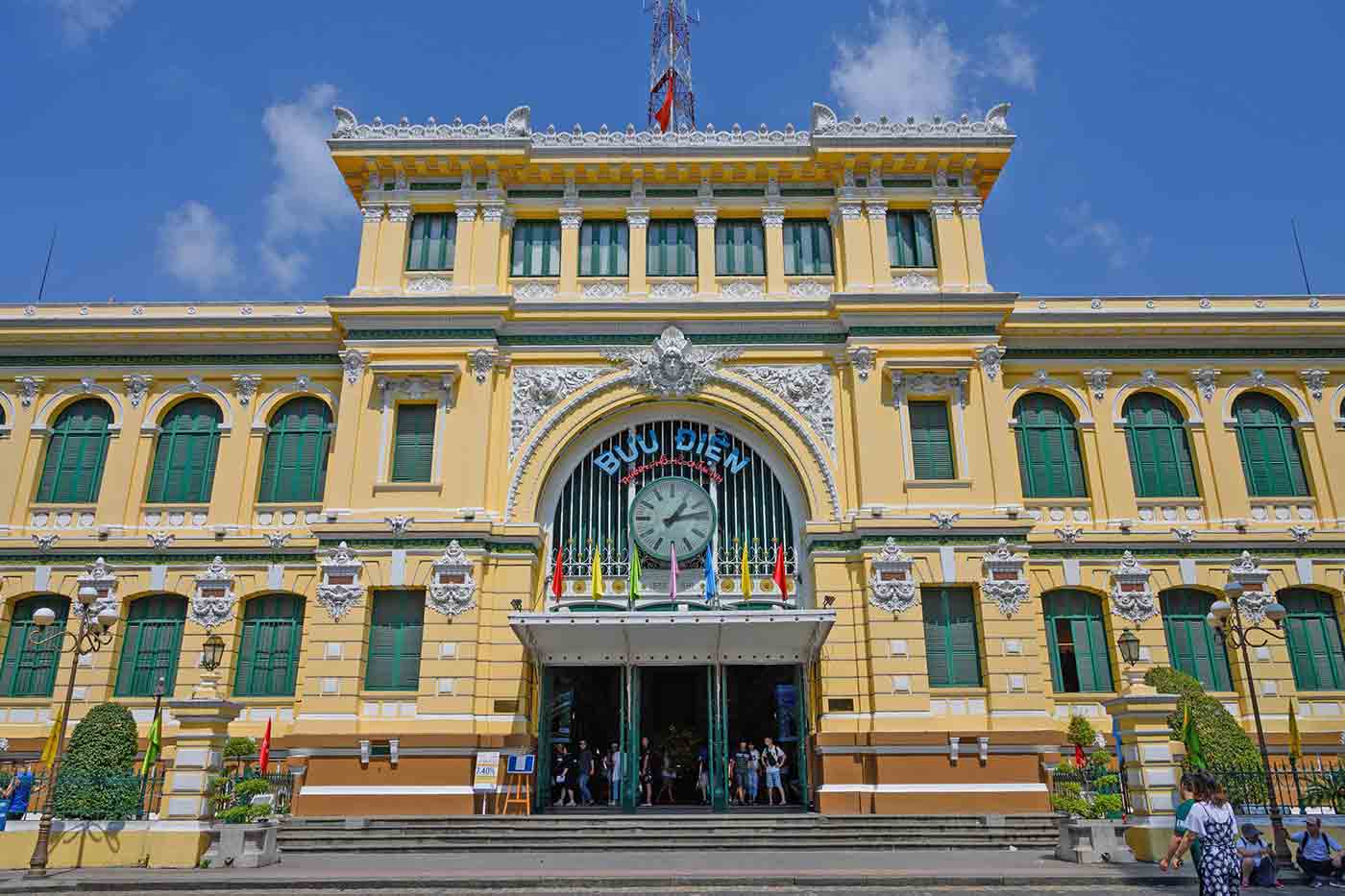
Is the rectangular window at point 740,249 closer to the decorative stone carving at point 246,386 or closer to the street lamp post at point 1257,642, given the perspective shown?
the decorative stone carving at point 246,386

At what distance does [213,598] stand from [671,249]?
16.7 m

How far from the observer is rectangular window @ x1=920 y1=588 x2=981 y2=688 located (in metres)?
25.0

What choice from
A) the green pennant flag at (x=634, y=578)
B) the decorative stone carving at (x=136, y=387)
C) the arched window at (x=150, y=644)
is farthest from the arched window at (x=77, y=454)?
the green pennant flag at (x=634, y=578)

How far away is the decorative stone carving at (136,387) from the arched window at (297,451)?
396cm

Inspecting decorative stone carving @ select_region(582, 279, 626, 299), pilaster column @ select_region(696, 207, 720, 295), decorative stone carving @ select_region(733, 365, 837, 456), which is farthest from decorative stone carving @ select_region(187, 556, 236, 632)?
pilaster column @ select_region(696, 207, 720, 295)

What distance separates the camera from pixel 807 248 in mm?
29297

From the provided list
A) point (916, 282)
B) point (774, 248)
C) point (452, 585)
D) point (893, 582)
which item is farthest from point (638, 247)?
point (893, 582)

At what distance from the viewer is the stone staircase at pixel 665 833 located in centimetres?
2091

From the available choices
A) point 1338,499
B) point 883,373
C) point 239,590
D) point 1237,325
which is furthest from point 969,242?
point 239,590

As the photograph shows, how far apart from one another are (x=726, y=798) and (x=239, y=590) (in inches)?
583

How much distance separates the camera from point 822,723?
24.8 metres

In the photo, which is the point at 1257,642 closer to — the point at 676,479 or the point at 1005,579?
the point at 1005,579

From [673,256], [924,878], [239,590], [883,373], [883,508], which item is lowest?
[924,878]

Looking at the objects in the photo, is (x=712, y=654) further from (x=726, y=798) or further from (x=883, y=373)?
(x=883, y=373)
